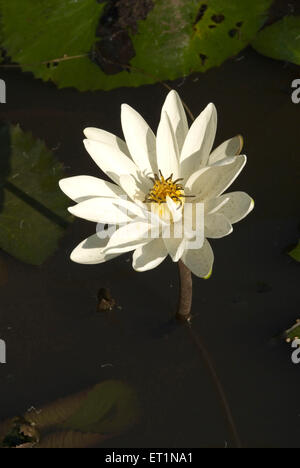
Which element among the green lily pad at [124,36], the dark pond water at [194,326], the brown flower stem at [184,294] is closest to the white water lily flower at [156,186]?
the brown flower stem at [184,294]

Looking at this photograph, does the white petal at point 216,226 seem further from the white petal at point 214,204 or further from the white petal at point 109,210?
the white petal at point 109,210

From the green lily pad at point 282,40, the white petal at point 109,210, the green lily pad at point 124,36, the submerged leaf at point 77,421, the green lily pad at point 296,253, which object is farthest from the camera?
the green lily pad at point 124,36

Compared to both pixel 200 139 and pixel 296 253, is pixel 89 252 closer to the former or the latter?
pixel 200 139

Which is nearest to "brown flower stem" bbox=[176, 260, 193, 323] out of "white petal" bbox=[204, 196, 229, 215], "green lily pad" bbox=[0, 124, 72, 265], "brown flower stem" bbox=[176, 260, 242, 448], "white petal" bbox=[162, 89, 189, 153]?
"brown flower stem" bbox=[176, 260, 242, 448]

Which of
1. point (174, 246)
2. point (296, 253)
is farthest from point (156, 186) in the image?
point (296, 253)

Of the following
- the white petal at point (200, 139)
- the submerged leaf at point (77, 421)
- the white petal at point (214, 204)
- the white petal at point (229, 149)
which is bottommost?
the submerged leaf at point (77, 421)
